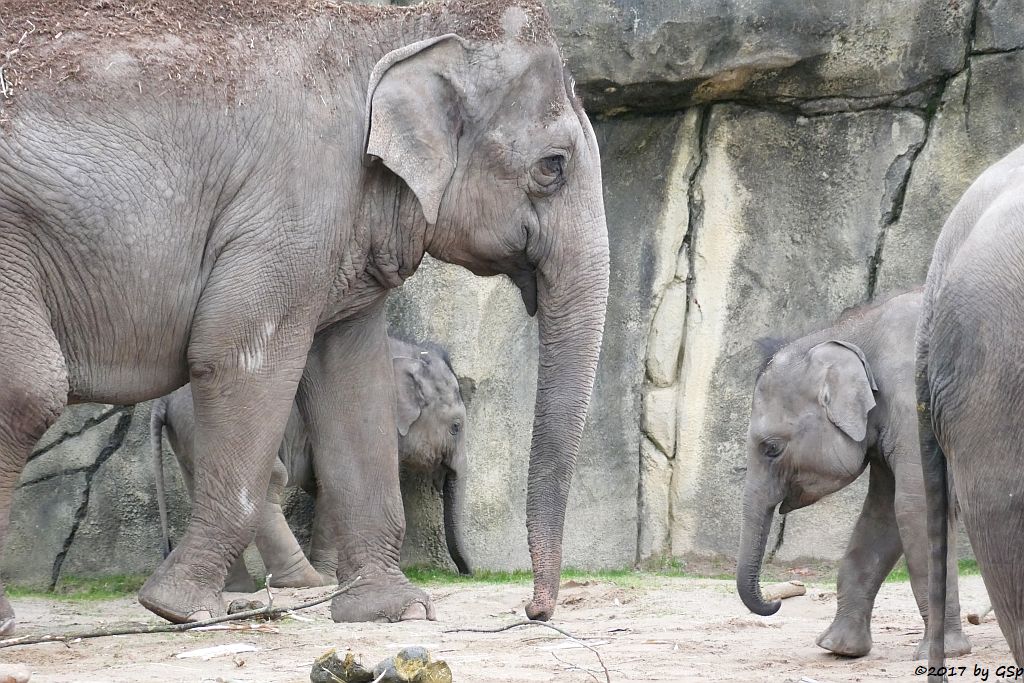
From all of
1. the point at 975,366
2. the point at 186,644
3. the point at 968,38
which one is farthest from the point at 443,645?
the point at 968,38

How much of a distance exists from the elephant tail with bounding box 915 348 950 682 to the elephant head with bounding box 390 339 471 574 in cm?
462

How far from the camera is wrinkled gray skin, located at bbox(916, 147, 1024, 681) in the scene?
306cm

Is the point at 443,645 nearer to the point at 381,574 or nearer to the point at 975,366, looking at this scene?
the point at 381,574

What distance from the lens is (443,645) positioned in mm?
4793

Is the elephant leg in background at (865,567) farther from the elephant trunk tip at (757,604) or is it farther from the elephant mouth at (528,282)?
the elephant mouth at (528,282)

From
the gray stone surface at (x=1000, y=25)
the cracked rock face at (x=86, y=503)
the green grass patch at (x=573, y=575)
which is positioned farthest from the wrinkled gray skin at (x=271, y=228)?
the gray stone surface at (x=1000, y=25)

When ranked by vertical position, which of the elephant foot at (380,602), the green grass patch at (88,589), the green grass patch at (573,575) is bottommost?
the green grass patch at (88,589)

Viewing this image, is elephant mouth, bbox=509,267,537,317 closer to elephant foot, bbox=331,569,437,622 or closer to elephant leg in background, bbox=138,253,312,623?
elephant leg in background, bbox=138,253,312,623

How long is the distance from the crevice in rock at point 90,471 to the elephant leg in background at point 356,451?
2.58 metres

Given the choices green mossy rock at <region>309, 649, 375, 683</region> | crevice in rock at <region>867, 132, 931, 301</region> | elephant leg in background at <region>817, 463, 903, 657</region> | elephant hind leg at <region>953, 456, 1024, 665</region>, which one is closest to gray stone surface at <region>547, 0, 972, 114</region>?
crevice in rock at <region>867, 132, 931, 301</region>

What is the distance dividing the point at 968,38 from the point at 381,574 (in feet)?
15.0

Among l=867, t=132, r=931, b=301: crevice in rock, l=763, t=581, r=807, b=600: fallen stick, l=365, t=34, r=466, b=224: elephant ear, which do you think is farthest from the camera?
l=867, t=132, r=931, b=301: crevice in rock

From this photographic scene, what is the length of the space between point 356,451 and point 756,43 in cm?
360

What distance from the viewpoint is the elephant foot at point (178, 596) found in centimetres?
509
